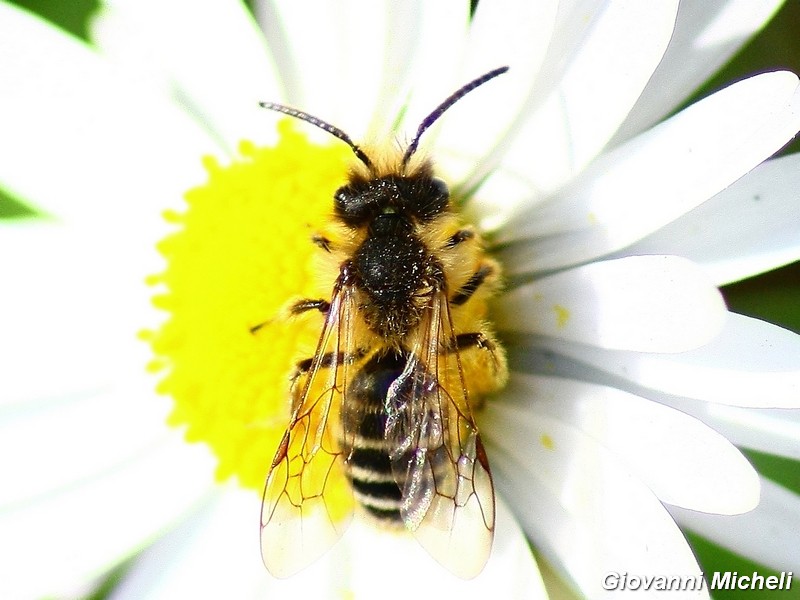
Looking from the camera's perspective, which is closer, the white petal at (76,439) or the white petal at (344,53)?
the white petal at (344,53)

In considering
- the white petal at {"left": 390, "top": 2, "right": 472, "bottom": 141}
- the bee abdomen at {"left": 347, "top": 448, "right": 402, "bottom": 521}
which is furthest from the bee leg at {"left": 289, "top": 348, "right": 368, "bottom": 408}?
the white petal at {"left": 390, "top": 2, "right": 472, "bottom": 141}

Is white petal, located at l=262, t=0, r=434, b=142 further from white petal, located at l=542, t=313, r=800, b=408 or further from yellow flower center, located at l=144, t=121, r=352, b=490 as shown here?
white petal, located at l=542, t=313, r=800, b=408

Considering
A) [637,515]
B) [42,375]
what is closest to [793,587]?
[637,515]

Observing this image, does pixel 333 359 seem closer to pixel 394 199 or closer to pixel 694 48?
pixel 394 199

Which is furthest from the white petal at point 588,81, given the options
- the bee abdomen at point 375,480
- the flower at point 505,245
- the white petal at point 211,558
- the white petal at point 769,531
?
the white petal at point 211,558

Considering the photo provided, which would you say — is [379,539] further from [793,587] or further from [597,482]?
[793,587]

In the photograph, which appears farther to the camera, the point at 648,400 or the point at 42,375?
the point at 42,375

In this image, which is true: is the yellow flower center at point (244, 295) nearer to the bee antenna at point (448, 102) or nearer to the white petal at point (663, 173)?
the bee antenna at point (448, 102)
